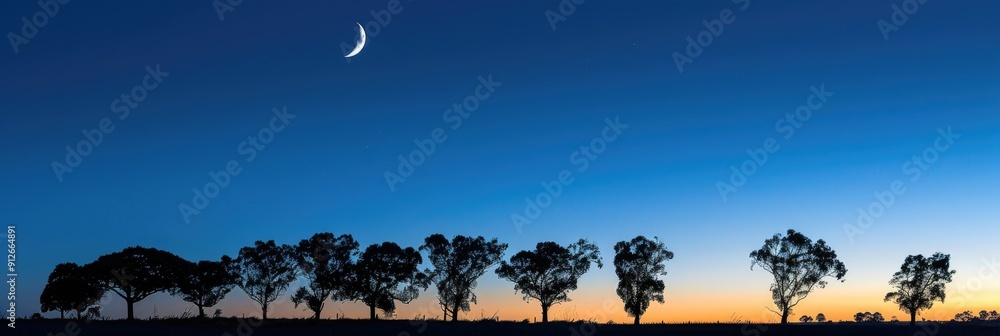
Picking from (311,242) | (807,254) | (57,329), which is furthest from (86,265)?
(807,254)

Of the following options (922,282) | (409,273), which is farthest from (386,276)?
(922,282)

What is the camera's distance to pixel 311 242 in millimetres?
99500

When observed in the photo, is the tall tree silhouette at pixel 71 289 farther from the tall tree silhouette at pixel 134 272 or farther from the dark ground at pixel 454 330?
the dark ground at pixel 454 330

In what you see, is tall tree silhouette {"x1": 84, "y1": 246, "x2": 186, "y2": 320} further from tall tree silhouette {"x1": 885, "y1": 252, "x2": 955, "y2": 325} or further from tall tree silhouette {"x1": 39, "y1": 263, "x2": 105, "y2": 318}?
tall tree silhouette {"x1": 885, "y1": 252, "x2": 955, "y2": 325}

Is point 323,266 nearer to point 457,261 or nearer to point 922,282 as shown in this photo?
point 457,261

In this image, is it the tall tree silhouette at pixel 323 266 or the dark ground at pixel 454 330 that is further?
the tall tree silhouette at pixel 323 266

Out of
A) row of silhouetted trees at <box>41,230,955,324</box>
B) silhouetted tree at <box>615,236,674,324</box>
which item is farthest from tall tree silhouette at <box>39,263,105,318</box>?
silhouetted tree at <box>615,236,674,324</box>

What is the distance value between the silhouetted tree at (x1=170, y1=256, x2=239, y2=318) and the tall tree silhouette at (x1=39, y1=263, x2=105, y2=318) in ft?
30.0

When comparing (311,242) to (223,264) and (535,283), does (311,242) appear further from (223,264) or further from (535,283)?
(535,283)

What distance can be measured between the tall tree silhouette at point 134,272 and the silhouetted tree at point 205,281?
184cm

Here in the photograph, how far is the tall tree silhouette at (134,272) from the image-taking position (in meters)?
92.6

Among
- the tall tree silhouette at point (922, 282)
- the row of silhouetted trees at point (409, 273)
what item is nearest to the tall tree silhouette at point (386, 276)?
the row of silhouetted trees at point (409, 273)

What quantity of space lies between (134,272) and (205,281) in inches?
349

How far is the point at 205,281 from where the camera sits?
99000 millimetres
